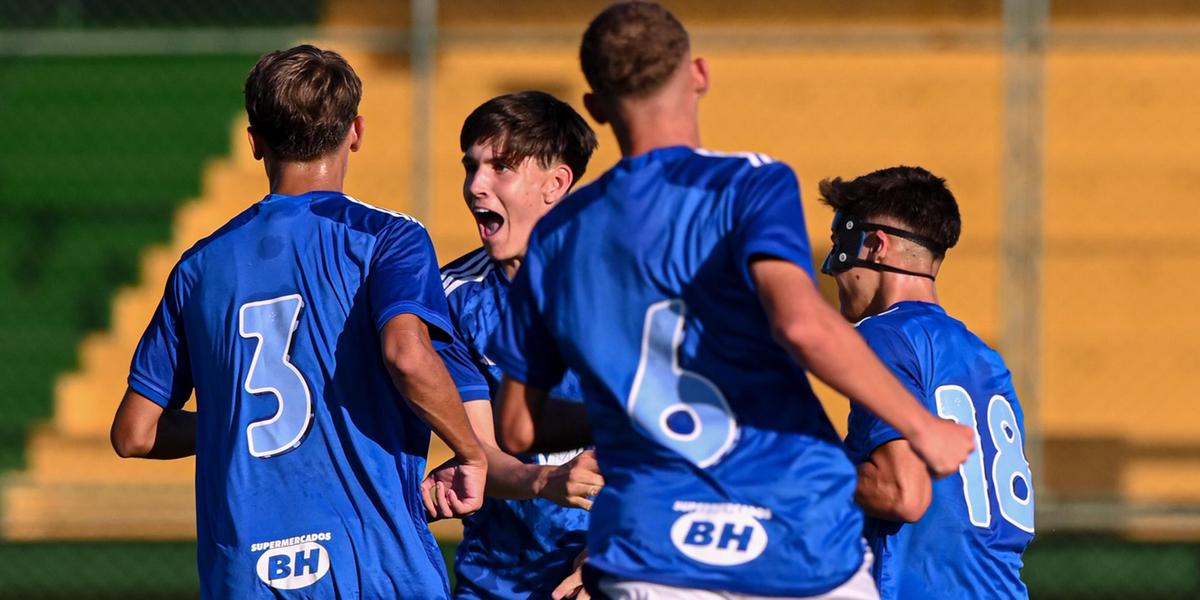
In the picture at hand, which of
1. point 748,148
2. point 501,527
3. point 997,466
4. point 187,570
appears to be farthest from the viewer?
point 748,148

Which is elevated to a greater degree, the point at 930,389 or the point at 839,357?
the point at 839,357

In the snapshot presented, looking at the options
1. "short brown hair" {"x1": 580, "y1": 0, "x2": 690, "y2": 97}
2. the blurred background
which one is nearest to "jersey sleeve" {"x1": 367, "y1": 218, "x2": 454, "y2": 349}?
"short brown hair" {"x1": 580, "y1": 0, "x2": 690, "y2": 97}

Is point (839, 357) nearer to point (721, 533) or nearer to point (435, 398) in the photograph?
point (721, 533)

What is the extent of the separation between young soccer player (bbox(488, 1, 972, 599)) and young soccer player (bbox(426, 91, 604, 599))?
1.01 m

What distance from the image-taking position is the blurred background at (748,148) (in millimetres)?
10352

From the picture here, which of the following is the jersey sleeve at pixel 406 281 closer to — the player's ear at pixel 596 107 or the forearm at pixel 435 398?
the forearm at pixel 435 398

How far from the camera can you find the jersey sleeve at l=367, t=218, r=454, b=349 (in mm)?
3455

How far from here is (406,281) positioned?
11.4 feet

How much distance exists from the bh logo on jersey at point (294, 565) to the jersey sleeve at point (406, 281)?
21.1 inches

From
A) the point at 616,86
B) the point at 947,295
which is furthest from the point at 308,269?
the point at 947,295

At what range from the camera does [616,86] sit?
9.99 feet

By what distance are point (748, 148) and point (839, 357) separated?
365 inches

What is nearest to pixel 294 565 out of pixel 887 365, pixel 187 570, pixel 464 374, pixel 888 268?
pixel 464 374

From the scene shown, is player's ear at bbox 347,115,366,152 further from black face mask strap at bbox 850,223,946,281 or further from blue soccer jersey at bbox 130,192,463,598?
black face mask strap at bbox 850,223,946,281
